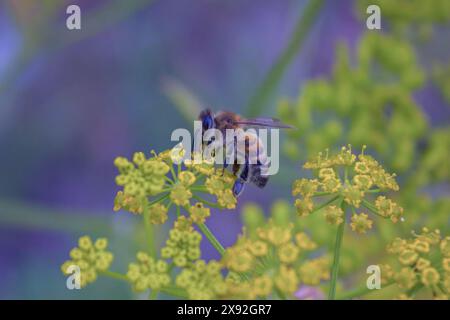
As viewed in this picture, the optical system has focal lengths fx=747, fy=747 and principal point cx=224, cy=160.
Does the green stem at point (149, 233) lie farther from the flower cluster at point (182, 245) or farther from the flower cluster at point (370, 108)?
the flower cluster at point (370, 108)

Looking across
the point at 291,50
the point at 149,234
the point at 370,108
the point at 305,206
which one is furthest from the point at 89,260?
the point at 291,50

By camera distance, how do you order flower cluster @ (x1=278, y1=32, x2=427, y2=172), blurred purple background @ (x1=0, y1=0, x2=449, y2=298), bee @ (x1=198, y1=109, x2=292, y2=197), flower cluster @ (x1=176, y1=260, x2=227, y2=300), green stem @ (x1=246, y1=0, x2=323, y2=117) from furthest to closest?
blurred purple background @ (x1=0, y1=0, x2=449, y2=298) < green stem @ (x1=246, y1=0, x2=323, y2=117) < flower cluster @ (x1=278, y1=32, x2=427, y2=172) < bee @ (x1=198, y1=109, x2=292, y2=197) < flower cluster @ (x1=176, y1=260, x2=227, y2=300)

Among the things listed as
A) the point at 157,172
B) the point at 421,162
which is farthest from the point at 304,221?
the point at 157,172

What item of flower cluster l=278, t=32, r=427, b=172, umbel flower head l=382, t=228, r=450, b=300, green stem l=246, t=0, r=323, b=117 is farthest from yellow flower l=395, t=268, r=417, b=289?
green stem l=246, t=0, r=323, b=117

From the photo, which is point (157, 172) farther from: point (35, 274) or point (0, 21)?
point (0, 21)

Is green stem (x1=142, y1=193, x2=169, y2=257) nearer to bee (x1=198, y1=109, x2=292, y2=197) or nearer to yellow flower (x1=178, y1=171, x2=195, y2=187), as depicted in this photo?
yellow flower (x1=178, y1=171, x2=195, y2=187)

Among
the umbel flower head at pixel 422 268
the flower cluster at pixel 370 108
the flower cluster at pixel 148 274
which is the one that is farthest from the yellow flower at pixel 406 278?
the flower cluster at pixel 370 108
